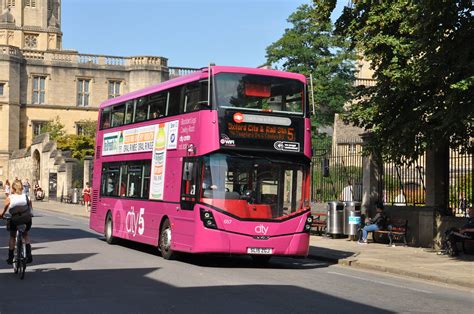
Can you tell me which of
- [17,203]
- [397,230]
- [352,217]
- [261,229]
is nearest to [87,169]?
[352,217]

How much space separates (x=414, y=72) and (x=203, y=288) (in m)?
8.69

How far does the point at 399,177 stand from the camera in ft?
83.5

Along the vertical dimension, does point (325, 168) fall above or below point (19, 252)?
above

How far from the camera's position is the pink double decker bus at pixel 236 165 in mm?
16875

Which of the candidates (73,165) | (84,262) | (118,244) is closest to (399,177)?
(118,244)

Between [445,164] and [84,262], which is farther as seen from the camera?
[445,164]

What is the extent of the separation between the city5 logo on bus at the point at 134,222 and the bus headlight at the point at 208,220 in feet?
12.8

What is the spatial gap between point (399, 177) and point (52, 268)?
13.1 metres

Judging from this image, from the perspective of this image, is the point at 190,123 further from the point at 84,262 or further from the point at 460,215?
the point at 460,215

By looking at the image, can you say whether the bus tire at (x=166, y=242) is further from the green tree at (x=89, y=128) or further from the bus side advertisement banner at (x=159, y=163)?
the green tree at (x=89, y=128)

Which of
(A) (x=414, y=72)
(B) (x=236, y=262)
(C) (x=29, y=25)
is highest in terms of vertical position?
(C) (x=29, y=25)

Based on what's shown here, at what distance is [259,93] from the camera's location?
1750 cm

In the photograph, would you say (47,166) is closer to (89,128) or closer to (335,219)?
(89,128)

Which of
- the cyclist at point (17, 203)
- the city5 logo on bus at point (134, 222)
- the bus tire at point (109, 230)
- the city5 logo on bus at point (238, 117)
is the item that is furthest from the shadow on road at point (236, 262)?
the cyclist at point (17, 203)
